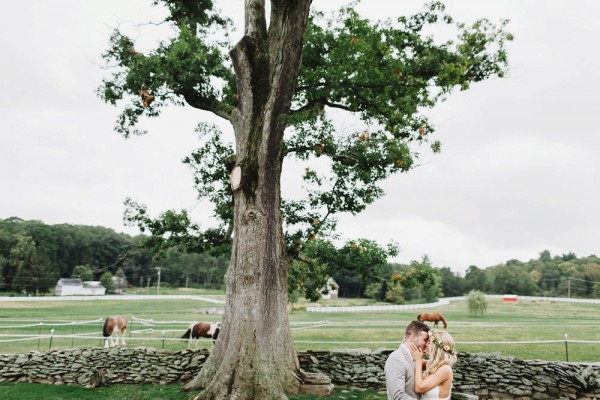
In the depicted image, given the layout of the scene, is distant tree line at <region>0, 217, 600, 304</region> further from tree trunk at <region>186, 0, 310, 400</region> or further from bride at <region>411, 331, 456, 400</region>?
bride at <region>411, 331, 456, 400</region>

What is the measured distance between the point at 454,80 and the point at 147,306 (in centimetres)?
5194

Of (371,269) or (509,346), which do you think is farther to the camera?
(509,346)

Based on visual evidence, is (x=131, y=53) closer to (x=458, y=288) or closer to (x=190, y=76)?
(x=190, y=76)

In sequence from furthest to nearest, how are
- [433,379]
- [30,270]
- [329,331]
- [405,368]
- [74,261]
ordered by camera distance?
[74,261]
[30,270]
[329,331]
[405,368]
[433,379]

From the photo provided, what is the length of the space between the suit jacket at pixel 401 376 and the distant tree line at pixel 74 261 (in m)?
77.7

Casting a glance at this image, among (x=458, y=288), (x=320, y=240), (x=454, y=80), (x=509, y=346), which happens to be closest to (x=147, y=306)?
(x=509, y=346)

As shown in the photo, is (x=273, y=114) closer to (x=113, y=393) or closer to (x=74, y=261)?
(x=113, y=393)

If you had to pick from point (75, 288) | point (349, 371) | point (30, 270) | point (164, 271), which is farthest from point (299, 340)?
point (164, 271)

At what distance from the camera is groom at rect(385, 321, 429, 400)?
485 cm

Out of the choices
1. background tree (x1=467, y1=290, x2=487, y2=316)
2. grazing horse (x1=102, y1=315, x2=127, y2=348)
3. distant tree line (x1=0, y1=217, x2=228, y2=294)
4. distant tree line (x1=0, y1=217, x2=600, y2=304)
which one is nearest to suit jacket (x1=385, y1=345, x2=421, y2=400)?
grazing horse (x1=102, y1=315, x2=127, y2=348)

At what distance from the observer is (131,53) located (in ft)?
38.5

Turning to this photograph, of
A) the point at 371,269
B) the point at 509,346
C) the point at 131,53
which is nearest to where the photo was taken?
the point at 131,53

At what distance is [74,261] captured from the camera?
335 ft

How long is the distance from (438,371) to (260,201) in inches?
227
